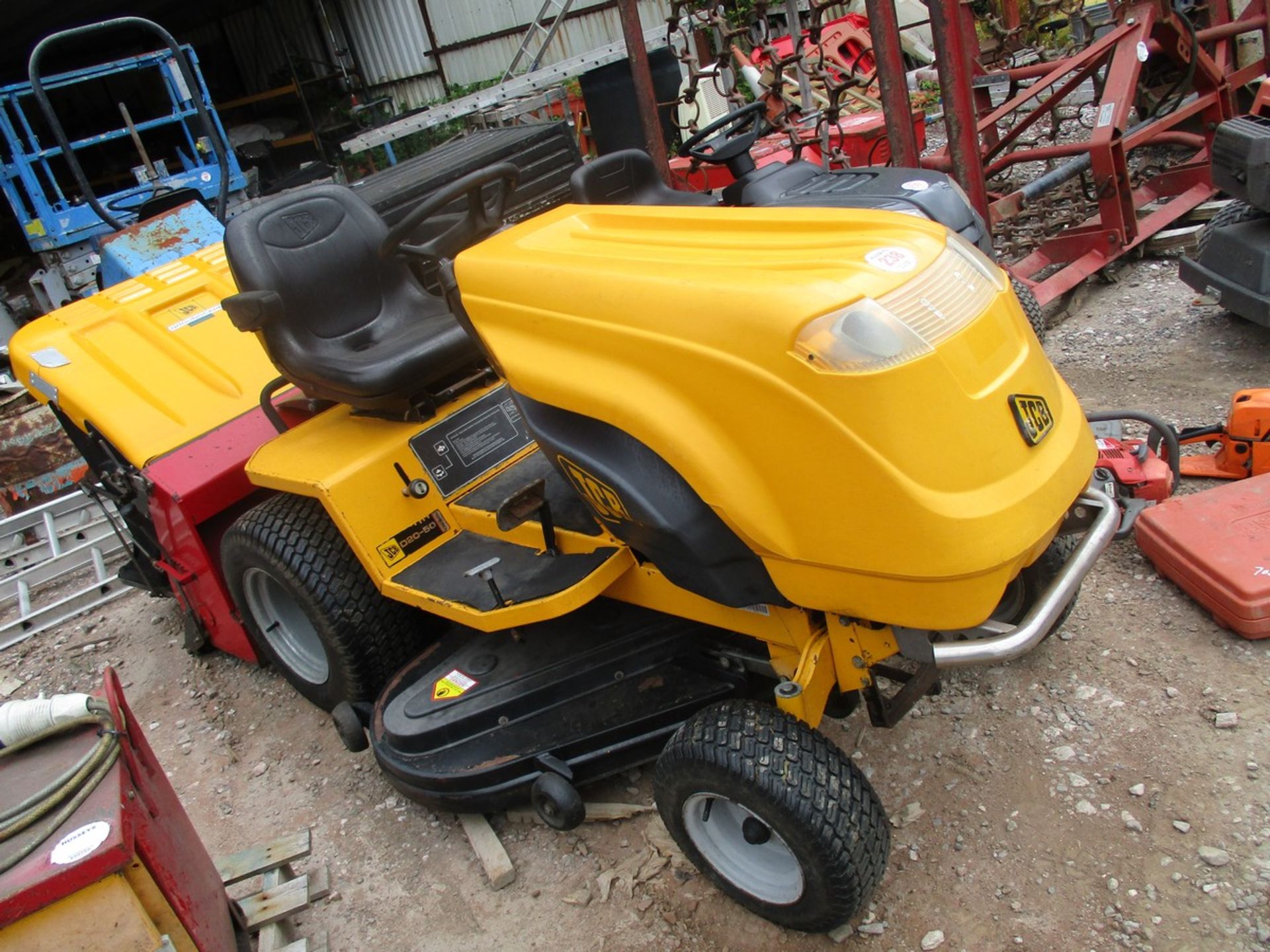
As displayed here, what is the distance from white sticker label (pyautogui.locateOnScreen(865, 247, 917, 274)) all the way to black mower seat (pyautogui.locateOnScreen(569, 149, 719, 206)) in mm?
1030

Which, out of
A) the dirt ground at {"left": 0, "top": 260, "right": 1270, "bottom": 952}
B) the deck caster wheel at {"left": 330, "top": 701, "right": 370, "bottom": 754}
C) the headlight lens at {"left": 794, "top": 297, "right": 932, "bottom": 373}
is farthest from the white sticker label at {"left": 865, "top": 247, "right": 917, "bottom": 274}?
the deck caster wheel at {"left": 330, "top": 701, "right": 370, "bottom": 754}

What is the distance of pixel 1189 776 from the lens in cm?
200

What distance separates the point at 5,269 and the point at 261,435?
7919 mm

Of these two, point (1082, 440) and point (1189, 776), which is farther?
point (1189, 776)

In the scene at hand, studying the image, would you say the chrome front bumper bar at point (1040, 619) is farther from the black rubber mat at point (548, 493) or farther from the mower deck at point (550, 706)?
the black rubber mat at point (548, 493)

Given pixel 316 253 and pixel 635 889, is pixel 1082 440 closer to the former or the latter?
pixel 635 889

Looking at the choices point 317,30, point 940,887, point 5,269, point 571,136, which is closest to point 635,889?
point 940,887

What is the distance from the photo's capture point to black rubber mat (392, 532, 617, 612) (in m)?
2.10

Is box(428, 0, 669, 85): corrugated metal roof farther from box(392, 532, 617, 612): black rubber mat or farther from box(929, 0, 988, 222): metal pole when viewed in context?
box(392, 532, 617, 612): black rubber mat

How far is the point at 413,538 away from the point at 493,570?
0.32m

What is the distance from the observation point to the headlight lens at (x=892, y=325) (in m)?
1.44

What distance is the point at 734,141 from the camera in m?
3.19

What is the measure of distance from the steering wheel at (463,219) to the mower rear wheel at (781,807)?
117cm

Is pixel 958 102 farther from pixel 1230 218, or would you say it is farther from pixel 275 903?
pixel 275 903
